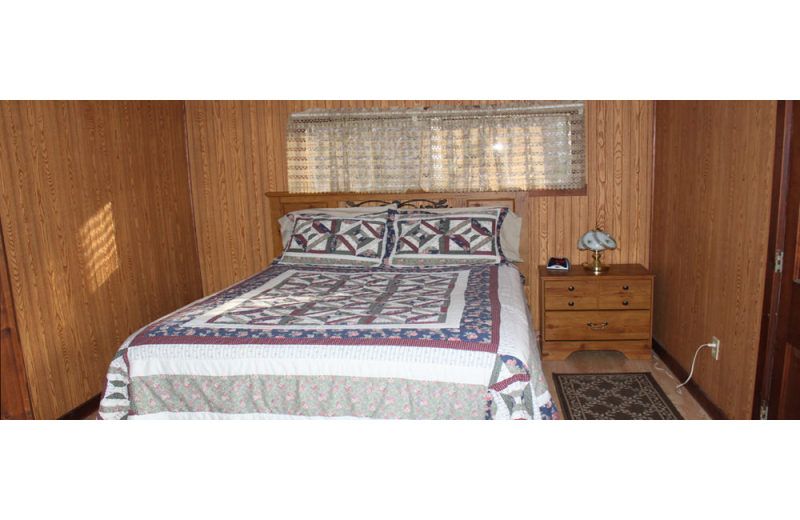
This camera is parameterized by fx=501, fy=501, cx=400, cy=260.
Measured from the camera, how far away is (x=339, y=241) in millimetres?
2994

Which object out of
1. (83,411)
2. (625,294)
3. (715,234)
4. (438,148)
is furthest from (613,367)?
(83,411)

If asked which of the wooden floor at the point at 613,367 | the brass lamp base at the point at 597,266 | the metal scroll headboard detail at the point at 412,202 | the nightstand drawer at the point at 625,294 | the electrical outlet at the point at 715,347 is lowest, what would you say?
the wooden floor at the point at 613,367

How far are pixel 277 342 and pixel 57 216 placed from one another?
4.92 ft

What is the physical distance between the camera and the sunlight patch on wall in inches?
102

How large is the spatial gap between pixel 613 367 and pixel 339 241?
5.80 ft

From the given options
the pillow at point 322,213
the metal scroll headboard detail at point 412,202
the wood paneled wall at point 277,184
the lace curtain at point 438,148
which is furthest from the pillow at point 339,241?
the wood paneled wall at point 277,184

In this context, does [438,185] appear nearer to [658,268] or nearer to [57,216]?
[658,268]

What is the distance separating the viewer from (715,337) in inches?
91.0

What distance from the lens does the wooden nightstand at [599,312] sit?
9.73ft

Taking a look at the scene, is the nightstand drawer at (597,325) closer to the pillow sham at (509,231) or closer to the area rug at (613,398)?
the area rug at (613,398)

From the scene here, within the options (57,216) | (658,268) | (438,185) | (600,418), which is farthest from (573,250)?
(57,216)

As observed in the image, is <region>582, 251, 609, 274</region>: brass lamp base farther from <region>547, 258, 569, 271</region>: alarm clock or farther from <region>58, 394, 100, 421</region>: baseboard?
<region>58, 394, 100, 421</region>: baseboard

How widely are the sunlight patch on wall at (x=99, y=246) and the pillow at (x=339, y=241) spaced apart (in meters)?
0.91

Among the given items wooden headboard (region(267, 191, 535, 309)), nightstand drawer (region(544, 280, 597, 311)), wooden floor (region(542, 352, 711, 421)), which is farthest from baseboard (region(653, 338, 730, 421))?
wooden headboard (region(267, 191, 535, 309))
